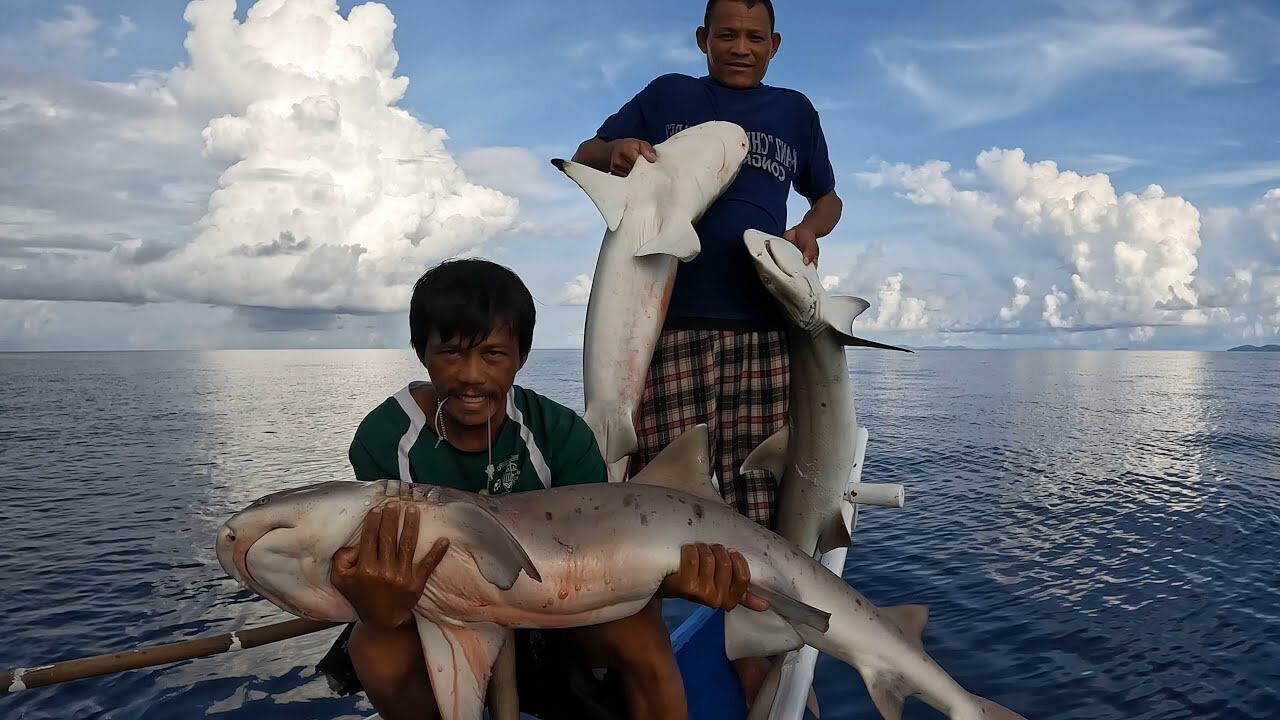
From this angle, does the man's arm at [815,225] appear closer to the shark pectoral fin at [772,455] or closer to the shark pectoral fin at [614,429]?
the shark pectoral fin at [772,455]

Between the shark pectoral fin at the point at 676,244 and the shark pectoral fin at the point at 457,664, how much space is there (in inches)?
73.7

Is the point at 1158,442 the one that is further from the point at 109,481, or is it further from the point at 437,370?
the point at 109,481

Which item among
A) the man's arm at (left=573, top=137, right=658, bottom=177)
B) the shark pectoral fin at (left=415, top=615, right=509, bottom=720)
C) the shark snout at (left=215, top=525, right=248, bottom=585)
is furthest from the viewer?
the man's arm at (left=573, top=137, right=658, bottom=177)

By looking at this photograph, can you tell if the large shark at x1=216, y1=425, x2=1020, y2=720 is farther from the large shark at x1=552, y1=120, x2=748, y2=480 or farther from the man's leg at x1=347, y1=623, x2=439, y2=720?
the large shark at x1=552, y1=120, x2=748, y2=480

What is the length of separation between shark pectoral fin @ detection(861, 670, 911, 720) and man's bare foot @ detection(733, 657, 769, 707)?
74 centimetres

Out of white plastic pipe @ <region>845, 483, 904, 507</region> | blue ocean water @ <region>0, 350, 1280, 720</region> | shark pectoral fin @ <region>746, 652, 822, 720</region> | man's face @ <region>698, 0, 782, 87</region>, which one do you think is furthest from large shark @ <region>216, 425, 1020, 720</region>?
blue ocean water @ <region>0, 350, 1280, 720</region>

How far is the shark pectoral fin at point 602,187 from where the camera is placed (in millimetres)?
3807

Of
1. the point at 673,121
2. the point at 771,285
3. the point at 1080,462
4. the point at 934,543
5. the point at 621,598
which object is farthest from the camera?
the point at 1080,462

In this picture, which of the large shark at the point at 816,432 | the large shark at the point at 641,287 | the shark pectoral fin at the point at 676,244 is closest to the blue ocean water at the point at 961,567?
the large shark at the point at 816,432

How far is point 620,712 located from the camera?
2.68 metres

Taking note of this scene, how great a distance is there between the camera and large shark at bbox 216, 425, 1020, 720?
206 centimetres

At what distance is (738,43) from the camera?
12.7 feet

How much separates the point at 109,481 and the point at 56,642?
42.5 ft

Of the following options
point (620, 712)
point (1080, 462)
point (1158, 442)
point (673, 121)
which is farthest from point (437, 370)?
point (1158, 442)
